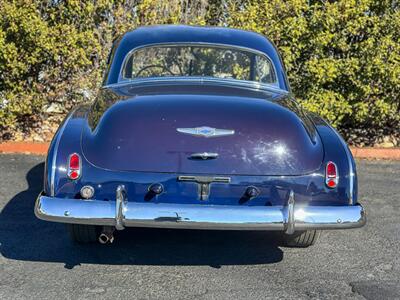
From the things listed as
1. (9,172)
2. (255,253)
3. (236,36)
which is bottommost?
(9,172)

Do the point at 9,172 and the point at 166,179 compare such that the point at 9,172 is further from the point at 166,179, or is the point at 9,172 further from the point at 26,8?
the point at 166,179

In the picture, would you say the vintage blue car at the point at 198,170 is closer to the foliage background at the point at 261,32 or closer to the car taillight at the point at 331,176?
the car taillight at the point at 331,176

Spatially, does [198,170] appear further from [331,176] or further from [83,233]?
[83,233]

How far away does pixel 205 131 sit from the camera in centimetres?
387

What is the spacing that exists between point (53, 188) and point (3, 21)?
457cm

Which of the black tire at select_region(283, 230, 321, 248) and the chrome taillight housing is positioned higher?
the chrome taillight housing

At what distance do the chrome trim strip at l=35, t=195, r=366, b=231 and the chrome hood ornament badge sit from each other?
0.47m

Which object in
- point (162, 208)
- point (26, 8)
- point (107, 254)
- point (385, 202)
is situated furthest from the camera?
point (26, 8)

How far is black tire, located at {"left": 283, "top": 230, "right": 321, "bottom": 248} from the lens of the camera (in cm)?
460

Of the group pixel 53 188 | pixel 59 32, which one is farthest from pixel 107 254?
pixel 59 32

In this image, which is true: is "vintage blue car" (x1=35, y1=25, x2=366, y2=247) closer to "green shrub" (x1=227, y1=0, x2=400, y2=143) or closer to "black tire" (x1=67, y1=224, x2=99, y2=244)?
"black tire" (x1=67, y1=224, x2=99, y2=244)

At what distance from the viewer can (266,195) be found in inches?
152

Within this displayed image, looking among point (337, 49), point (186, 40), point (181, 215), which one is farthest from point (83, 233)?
point (337, 49)

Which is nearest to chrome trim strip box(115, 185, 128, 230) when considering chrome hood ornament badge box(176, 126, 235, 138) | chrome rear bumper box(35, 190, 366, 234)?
chrome rear bumper box(35, 190, 366, 234)
